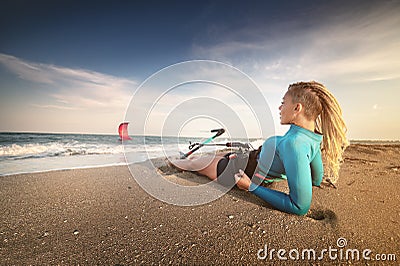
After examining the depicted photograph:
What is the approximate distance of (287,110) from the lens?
1.82 meters

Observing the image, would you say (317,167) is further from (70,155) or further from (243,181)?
(70,155)

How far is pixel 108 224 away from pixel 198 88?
7.29 ft

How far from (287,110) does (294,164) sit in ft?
1.81

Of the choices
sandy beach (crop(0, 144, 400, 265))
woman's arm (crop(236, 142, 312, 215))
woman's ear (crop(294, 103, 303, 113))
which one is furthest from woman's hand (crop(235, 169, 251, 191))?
woman's ear (crop(294, 103, 303, 113))

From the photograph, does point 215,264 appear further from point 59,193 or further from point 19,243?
point 59,193

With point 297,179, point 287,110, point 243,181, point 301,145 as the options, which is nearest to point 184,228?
point 243,181

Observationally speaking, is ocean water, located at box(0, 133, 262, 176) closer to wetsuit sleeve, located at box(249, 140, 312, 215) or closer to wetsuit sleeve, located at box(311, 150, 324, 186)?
wetsuit sleeve, located at box(311, 150, 324, 186)

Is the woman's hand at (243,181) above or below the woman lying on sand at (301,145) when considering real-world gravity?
below

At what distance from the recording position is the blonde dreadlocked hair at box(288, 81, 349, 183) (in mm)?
1766

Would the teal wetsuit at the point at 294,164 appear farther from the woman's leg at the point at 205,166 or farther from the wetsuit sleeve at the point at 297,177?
the woman's leg at the point at 205,166

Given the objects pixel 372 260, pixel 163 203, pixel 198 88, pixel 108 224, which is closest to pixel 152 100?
pixel 198 88

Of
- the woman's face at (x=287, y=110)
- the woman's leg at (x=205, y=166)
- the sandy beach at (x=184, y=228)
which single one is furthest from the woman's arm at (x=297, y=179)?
the woman's leg at (x=205, y=166)

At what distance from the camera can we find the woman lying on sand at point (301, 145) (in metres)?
1.59

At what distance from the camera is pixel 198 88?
304 cm
